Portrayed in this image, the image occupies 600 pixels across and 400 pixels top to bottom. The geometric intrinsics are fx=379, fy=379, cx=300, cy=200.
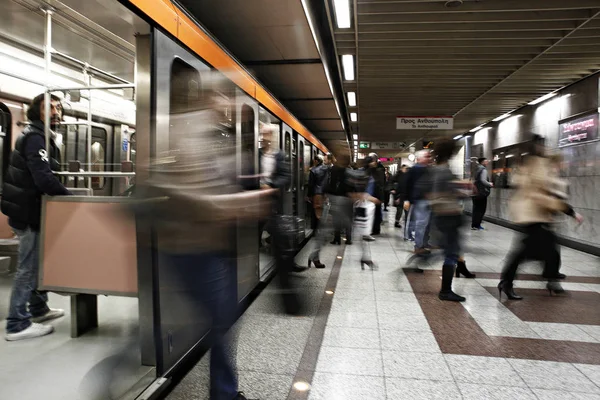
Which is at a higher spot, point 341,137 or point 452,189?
point 341,137

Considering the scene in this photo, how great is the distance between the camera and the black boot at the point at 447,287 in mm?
4133

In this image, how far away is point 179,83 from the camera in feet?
8.20

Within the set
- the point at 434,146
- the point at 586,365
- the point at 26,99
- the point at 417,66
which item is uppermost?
the point at 417,66

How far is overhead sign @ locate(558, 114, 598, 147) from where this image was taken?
22.3 feet

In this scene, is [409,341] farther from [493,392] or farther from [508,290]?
[508,290]

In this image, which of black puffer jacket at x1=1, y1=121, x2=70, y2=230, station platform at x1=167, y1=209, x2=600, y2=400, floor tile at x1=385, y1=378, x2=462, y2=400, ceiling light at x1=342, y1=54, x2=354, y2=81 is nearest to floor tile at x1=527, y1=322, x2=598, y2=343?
station platform at x1=167, y1=209, x2=600, y2=400

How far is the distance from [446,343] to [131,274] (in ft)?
8.10

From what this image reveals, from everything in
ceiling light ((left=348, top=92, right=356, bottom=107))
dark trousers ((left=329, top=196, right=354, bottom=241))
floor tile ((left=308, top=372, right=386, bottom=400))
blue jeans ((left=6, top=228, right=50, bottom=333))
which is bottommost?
floor tile ((left=308, top=372, right=386, bottom=400))

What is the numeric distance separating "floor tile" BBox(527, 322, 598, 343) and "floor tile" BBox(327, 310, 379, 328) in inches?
56.1

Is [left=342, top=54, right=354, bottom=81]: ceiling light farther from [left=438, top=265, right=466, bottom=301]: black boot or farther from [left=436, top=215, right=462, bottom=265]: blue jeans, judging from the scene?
[left=438, top=265, right=466, bottom=301]: black boot

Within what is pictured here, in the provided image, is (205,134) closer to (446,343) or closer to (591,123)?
(446,343)

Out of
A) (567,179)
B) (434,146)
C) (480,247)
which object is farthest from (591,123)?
(434,146)

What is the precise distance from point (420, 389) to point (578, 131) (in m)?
7.18

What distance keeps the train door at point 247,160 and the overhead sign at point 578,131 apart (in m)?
6.34
